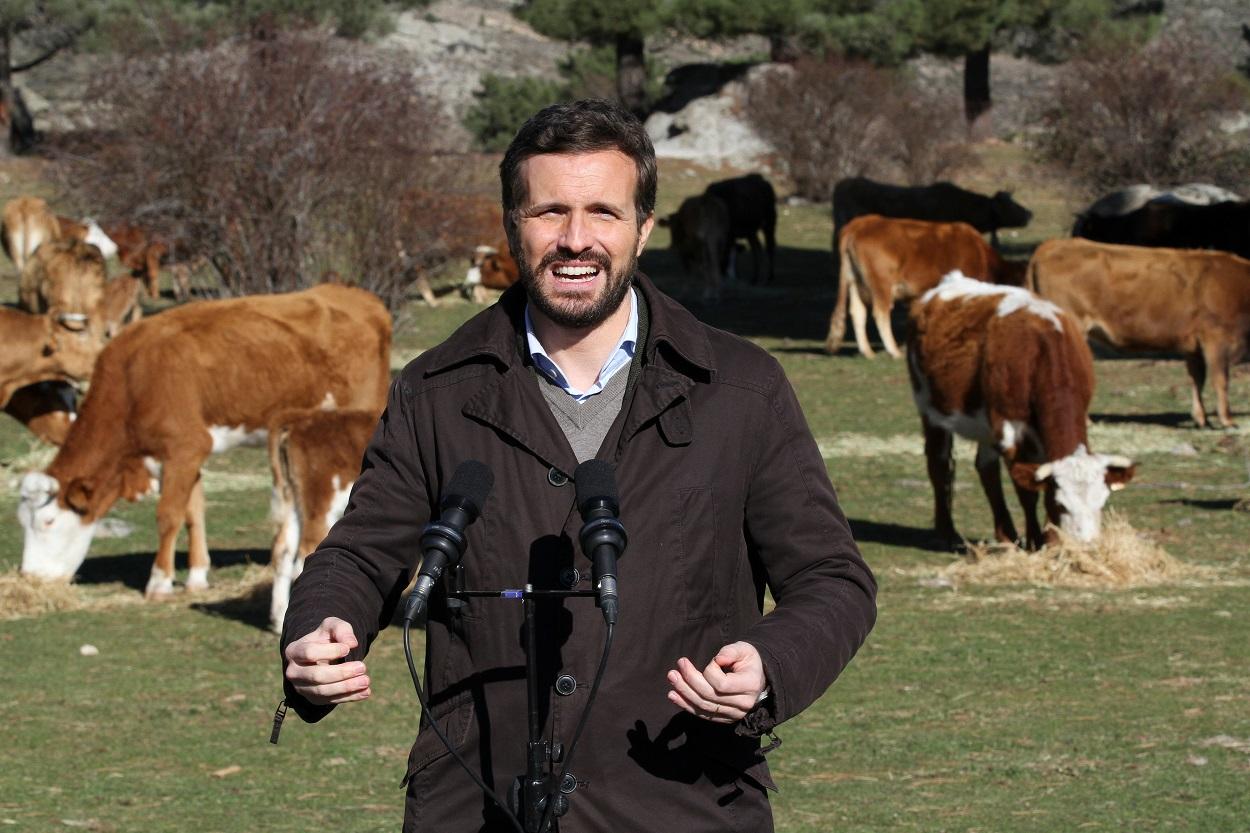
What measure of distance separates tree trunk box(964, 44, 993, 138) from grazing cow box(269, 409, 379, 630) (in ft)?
139

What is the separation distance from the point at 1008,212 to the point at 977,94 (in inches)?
620

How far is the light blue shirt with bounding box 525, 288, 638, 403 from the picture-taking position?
3680 mm

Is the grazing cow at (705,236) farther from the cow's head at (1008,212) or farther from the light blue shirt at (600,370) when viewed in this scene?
the light blue shirt at (600,370)

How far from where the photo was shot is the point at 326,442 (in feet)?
35.7

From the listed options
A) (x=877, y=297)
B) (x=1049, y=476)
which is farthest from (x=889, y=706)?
(x=877, y=297)

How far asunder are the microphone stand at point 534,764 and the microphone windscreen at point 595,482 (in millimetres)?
153

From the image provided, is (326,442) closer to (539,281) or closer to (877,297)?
(539,281)

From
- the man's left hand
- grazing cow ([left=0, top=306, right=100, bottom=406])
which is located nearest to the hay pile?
grazing cow ([left=0, top=306, right=100, bottom=406])

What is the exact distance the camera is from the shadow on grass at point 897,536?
13414 millimetres

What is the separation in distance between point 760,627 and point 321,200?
75.9 feet

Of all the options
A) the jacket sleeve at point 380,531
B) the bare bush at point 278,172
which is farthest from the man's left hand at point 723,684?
the bare bush at point 278,172

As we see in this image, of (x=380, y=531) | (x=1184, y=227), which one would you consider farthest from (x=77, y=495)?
(x=1184, y=227)

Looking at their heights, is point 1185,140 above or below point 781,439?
below

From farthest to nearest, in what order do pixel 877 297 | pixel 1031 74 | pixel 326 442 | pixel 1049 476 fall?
pixel 1031 74, pixel 877 297, pixel 1049 476, pixel 326 442
